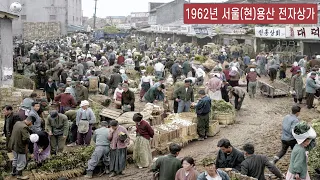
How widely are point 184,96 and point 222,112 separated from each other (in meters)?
1.57

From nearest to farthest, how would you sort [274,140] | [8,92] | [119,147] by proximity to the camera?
1. [119,147]
2. [274,140]
3. [8,92]

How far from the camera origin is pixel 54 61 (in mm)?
22453

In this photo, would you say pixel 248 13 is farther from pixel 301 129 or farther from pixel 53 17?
pixel 53 17

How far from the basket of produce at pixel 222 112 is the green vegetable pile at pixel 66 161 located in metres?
5.35

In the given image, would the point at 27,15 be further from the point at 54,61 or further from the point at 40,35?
the point at 54,61

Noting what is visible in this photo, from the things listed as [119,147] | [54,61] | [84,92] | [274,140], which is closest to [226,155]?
[119,147]

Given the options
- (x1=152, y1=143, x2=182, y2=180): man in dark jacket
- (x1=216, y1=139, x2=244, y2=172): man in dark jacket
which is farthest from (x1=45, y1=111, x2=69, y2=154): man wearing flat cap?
(x1=216, y1=139, x2=244, y2=172): man in dark jacket

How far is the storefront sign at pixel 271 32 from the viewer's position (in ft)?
96.2

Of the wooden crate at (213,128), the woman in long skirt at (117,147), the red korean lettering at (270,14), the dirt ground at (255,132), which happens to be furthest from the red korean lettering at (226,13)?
the woman in long skirt at (117,147)

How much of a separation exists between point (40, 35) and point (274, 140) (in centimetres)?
4750

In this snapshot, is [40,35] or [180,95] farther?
[40,35]

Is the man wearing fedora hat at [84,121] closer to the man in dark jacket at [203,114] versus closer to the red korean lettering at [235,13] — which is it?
the man in dark jacket at [203,114]

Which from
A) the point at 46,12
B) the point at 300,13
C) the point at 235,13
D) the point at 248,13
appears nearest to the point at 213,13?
the point at 235,13

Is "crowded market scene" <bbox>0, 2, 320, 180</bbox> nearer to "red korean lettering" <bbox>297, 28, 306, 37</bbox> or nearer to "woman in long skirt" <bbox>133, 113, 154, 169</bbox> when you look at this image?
"woman in long skirt" <bbox>133, 113, 154, 169</bbox>
